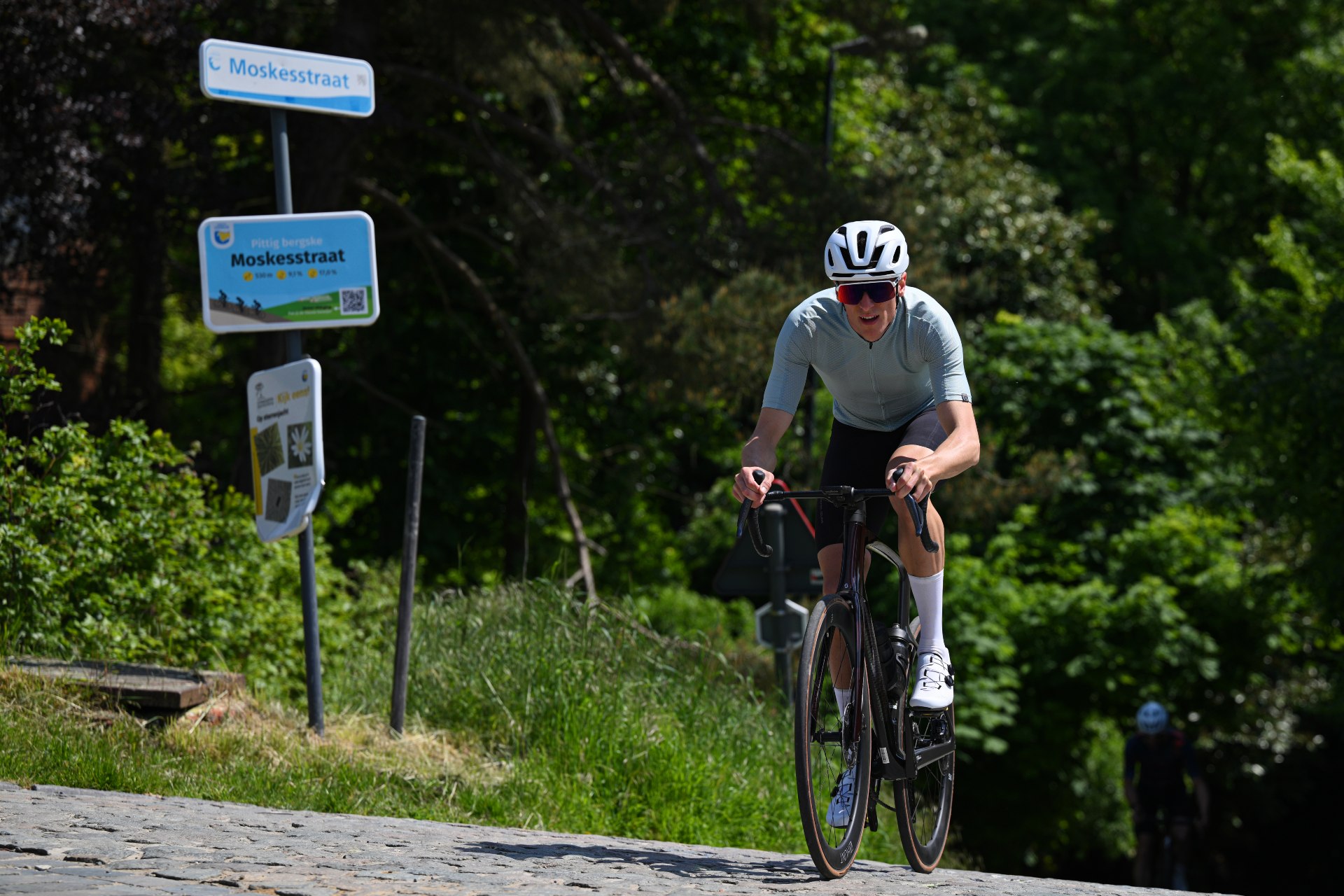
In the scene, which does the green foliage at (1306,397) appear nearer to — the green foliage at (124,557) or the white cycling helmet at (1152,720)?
the white cycling helmet at (1152,720)

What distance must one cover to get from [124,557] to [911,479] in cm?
490

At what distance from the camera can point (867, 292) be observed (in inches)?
193

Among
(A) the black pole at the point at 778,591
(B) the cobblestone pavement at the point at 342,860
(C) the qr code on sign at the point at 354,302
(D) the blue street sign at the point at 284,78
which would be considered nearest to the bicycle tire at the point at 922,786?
(B) the cobblestone pavement at the point at 342,860

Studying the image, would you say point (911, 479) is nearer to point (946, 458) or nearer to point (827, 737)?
point (946, 458)

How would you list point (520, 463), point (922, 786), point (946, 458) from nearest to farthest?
point (946, 458) < point (922, 786) < point (520, 463)

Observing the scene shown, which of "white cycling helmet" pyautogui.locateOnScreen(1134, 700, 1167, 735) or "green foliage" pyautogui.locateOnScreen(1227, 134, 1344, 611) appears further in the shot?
"green foliage" pyautogui.locateOnScreen(1227, 134, 1344, 611)

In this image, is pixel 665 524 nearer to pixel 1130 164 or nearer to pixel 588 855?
pixel 1130 164

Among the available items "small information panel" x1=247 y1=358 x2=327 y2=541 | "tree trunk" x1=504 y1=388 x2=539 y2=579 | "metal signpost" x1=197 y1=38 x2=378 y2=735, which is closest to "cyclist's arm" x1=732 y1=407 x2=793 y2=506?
"small information panel" x1=247 y1=358 x2=327 y2=541

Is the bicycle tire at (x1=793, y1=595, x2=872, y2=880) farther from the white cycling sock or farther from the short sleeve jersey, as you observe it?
the short sleeve jersey

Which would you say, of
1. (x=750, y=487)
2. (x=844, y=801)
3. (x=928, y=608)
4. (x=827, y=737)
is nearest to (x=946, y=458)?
(x=750, y=487)

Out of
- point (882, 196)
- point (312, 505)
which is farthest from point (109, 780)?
point (882, 196)

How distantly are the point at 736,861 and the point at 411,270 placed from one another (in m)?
13.9

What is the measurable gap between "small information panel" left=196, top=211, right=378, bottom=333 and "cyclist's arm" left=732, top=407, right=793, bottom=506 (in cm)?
244

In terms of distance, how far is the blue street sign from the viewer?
6.63 meters
